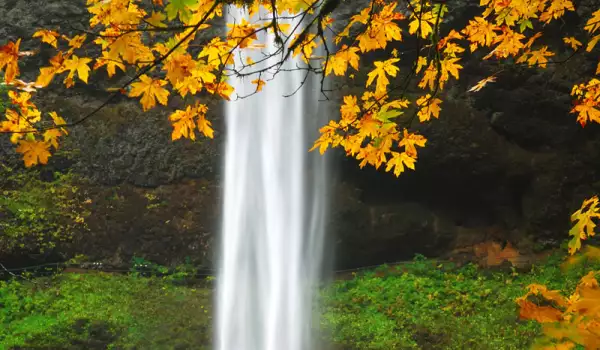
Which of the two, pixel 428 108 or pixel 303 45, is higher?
pixel 303 45

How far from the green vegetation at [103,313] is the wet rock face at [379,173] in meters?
0.67

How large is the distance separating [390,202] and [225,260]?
272 centimetres

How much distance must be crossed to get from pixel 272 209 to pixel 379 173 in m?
1.77

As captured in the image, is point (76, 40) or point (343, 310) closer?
point (76, 40)

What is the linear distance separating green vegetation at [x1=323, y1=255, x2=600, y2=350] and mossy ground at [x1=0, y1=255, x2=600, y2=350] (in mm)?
13

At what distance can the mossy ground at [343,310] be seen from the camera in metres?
6.23

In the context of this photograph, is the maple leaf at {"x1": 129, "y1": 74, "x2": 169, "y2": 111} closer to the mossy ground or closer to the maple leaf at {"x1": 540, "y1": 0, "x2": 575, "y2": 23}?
the maple leaf at {"x1": 540, "y1": 0, "x2": 575, "y2": 23}

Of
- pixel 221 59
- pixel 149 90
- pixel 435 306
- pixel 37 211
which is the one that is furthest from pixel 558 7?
pixel 37 211

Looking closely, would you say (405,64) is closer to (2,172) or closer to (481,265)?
(481,265)

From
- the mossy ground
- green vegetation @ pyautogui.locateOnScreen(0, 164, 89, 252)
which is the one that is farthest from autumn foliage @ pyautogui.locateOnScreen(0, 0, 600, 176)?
green vegetation @ pyautogui.locateOnScreen(0, 164, 89, 252)

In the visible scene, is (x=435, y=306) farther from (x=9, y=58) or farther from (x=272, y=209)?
(x=9, y=58)

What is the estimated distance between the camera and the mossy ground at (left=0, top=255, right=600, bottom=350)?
6227 millimetres

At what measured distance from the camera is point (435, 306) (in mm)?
7035

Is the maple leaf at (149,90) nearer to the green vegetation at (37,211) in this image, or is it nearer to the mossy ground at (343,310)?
the mossy ground at (343,310)
